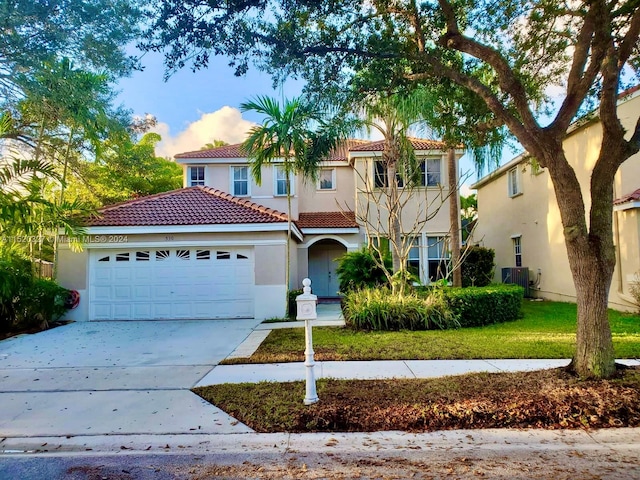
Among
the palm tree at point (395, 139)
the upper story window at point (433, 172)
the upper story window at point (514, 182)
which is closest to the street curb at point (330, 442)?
the palm tree at point (395, 139)

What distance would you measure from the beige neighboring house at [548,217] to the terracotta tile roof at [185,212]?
8.16m

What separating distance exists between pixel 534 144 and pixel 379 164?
12495 mm

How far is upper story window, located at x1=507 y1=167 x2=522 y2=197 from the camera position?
63.3 feet

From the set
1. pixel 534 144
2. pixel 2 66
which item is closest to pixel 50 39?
pixel 2 66

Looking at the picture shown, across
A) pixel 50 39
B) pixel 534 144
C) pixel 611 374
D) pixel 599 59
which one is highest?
pixel 50 39

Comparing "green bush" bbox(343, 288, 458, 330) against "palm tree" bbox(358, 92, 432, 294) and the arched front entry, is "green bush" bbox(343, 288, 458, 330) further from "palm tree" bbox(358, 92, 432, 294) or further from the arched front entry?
the arched front entry

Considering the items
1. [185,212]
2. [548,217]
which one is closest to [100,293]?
[185,212]

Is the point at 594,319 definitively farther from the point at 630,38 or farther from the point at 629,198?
the point at 629,198

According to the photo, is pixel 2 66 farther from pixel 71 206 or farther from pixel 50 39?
pixel 71 206

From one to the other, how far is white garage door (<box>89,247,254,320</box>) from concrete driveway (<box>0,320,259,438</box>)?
1.73 meters

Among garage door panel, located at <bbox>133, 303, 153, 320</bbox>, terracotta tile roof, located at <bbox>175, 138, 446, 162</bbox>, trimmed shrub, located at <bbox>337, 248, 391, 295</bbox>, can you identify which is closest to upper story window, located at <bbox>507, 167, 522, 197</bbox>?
terracotta tile roof, located at <bbox>175, 138, 446, 162</bbox>

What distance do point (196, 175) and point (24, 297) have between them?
30.2 ft

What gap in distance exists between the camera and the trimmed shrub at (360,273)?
1312cm

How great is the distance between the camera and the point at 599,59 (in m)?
5.87
